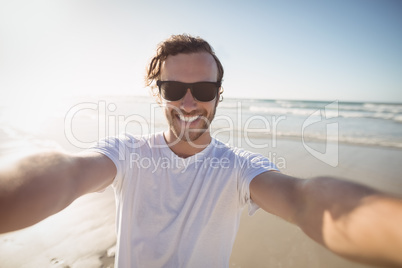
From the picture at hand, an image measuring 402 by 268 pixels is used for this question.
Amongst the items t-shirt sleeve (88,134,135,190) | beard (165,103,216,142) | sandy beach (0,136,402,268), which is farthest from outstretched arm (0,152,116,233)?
sandy beach (0,136,402,268)

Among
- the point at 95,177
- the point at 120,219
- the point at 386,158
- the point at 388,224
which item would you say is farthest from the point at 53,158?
the point at 386,158

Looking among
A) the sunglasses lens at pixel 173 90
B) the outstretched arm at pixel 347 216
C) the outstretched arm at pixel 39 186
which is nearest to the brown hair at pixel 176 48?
the sunglasses lens at pixel 173 90

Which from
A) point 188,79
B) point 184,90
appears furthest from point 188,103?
point 188,79

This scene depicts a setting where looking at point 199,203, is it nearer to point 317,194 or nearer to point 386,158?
point 317,194

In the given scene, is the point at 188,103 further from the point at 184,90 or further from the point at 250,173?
the point at 250,173

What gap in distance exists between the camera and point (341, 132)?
9547mm

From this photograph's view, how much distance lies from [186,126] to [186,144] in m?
0.21

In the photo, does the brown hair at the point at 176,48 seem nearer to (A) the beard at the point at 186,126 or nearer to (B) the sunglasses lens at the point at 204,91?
(B) the sunglasses lens at the point at 204,91

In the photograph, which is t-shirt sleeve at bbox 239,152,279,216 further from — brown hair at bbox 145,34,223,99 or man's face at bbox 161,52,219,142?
brown hair at bbox 145,34,223,99

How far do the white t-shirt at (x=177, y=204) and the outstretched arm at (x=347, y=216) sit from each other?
0.39 m

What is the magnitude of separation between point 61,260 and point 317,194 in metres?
3.27

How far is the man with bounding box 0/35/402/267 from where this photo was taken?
2.56 ft

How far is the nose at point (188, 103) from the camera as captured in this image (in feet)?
6.89

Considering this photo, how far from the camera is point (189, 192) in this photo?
5.10 feet
